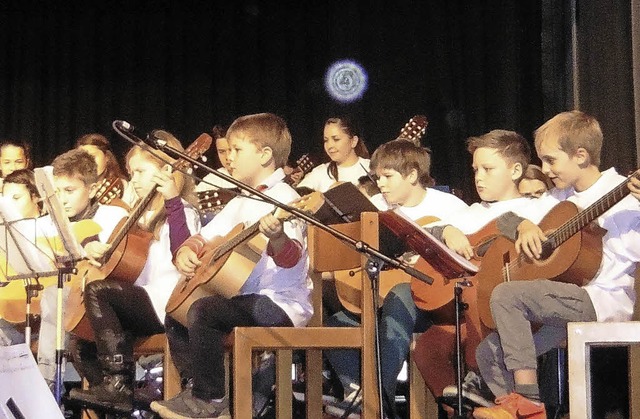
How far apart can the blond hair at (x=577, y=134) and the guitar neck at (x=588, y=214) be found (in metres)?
0.40

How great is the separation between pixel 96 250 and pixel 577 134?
6.34 ft

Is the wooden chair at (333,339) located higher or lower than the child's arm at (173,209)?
lower

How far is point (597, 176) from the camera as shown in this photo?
11.6ft

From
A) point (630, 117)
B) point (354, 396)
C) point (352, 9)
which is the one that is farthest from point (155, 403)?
point (352, 9)

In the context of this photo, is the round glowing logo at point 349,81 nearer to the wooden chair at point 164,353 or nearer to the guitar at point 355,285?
the guitar at point 355,285

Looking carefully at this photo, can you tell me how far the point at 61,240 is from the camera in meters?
3.42

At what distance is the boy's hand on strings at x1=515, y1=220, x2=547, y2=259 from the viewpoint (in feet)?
10.7

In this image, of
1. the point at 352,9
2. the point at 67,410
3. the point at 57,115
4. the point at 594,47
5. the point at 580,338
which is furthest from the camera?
the point at 57,115

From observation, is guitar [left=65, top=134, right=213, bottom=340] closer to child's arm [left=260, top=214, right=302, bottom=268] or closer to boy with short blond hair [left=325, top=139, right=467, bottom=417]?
child's arm [left=260, top=214, right=302, bottom=268]

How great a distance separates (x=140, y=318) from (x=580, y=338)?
1.79m

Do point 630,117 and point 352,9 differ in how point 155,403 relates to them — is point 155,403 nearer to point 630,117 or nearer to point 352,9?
point 630,117

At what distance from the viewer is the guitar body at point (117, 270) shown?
407 cm

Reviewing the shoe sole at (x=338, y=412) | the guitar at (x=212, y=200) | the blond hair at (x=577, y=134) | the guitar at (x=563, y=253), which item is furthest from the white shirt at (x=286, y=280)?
the blond hair at (x=577, y=134)

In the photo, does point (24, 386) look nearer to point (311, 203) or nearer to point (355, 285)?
point (311, 203)
